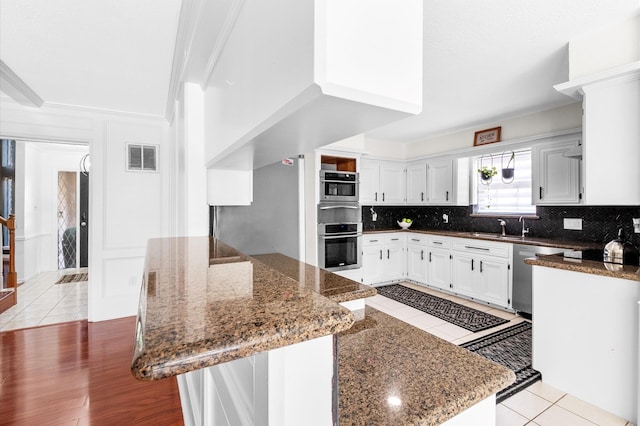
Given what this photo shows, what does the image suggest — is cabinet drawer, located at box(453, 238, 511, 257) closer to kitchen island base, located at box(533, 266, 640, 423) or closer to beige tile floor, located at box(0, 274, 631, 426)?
beige tile floor, located at box(0, 274, 631, 426)

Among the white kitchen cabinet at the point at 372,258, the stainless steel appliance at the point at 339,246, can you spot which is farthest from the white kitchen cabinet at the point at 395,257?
the stainless steel appliance at the point at 339,246

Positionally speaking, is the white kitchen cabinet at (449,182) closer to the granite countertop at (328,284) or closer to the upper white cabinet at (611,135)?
the upper white cabinet at (611,135)

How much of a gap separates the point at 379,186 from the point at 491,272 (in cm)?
216

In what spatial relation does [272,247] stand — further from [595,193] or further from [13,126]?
[13,126]

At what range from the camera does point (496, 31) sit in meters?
2.13

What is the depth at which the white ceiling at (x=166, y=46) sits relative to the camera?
1800mm

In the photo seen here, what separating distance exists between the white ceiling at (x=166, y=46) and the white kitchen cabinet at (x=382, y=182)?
1.85 meters

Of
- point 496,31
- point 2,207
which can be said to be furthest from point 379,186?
point 2,207

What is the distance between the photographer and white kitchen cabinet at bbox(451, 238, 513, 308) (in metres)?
3.76

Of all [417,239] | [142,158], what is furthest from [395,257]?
[142,158]

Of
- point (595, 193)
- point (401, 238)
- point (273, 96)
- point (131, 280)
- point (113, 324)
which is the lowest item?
point (113, 324)

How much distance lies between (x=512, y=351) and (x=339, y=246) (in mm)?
2075

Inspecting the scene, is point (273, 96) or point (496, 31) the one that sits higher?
point (496, 31)

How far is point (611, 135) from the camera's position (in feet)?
6.71
